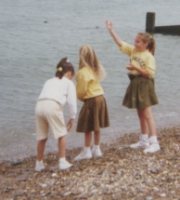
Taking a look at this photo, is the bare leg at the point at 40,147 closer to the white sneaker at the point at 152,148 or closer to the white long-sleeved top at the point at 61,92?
the white long-sleeved top at the point at 61,92

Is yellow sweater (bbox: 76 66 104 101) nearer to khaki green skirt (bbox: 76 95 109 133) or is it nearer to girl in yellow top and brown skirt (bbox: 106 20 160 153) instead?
khaki green skirt (bbox: 76 95 109 133)

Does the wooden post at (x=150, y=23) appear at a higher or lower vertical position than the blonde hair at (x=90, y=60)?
lower

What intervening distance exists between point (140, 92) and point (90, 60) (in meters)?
0.88

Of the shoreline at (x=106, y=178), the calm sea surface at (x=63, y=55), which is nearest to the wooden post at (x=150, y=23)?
the calm sea surface at (x=63, y=55)

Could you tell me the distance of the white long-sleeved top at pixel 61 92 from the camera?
269 inches

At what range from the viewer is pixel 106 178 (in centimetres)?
641

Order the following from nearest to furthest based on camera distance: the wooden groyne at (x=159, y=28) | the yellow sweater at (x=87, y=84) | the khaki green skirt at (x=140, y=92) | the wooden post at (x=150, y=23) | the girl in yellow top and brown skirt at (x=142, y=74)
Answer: the yellow sweater at (x=87, y=84)
the girl in yellow top and brown skirt at (x=142, y=74)
the khaki green skirt at (x=140, y=92)
the wooden groyne at (x=159, y=28)
the wooden post at (x=150, y=23)

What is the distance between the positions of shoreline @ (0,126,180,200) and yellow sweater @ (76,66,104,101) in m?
0.94

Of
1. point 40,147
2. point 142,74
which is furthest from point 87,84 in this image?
point 40,147

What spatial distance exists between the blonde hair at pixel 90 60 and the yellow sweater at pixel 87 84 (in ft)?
0.19

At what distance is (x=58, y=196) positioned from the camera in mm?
6121

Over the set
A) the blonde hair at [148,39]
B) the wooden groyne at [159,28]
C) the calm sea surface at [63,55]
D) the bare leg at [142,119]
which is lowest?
the calm sea surface at [63,55]

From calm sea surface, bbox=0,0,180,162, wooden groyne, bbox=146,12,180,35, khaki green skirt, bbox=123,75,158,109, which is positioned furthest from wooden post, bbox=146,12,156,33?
khaki green skirt, bbox=123,75,158,109

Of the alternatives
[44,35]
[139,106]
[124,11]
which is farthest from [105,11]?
[139,106]
